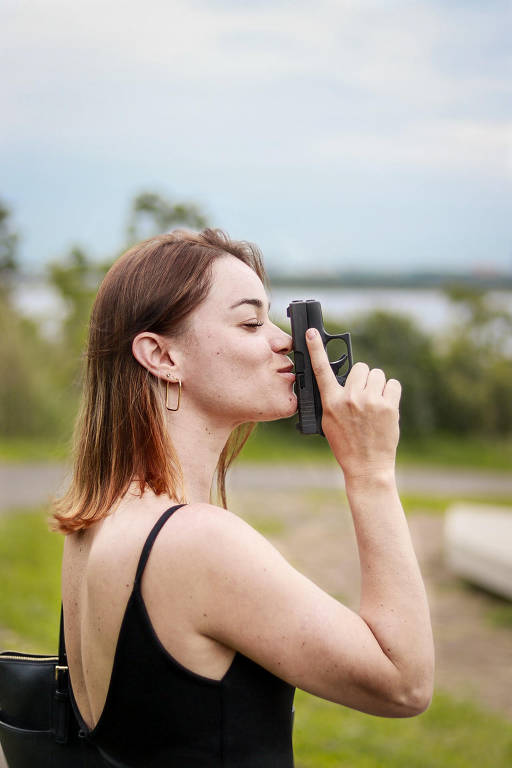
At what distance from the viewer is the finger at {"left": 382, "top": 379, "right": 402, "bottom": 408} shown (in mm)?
1238

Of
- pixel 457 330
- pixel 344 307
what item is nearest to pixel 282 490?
pixel 344 307

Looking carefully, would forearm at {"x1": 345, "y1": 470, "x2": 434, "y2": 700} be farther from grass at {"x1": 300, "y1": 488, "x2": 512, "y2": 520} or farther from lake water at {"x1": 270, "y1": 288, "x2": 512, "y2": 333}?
lake water at {"x1": 270, "y1": 288, "x2": 512, "y2": 333}

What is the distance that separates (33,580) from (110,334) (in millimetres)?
5216

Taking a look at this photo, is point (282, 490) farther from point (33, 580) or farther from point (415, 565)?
point (415, 565)

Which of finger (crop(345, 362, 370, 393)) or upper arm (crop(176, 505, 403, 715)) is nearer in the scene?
upper arm (crop(176, 505, 403, 715))

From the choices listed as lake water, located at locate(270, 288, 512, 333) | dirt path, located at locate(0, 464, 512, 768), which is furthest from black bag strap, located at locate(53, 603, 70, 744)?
lake water, located at locate(270, 288, 512, 333)

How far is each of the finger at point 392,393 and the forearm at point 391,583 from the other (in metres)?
0.11

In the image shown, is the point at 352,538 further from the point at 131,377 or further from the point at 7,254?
the point at 131,377

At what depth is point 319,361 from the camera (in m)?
1.29

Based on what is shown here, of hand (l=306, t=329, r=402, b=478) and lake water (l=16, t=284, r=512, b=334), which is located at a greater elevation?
hand (l=306, t=329, r=402, b=478)

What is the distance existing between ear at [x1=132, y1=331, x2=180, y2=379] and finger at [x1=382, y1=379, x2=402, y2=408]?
1.05 feet

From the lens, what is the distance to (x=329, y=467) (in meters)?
11.5

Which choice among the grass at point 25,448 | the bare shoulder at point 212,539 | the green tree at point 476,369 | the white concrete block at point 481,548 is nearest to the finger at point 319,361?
the bare shoulder at point 212,539

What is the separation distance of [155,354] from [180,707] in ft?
1.70
